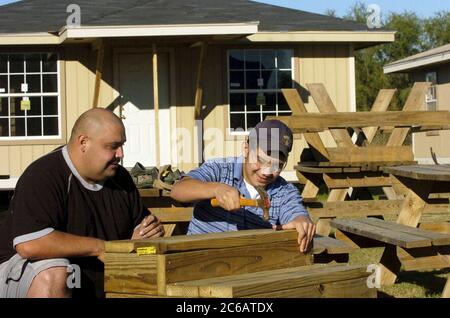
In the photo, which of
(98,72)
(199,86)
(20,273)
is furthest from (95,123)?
(199,86)

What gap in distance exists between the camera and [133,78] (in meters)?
16.7

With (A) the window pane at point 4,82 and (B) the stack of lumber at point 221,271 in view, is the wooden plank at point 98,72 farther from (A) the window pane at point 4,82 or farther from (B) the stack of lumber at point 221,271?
(B) the stack of lumber at point 221,271

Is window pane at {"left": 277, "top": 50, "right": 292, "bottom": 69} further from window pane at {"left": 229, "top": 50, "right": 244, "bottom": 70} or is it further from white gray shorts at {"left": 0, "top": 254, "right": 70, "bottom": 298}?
white gray shorts at {"left": 0, "top": 254, "right": 70, "bottom": 298}

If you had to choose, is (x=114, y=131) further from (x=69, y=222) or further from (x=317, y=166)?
(x=317, y=166)

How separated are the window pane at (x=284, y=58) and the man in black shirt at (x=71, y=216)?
12982 mm

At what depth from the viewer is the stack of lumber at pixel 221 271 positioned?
10.4 feet

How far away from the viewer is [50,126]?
16.5 m

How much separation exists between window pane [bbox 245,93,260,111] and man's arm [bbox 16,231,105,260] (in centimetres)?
1324

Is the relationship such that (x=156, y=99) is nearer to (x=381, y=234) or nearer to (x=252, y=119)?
(x=252, y=119)

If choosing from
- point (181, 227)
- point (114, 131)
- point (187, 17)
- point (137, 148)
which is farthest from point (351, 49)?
point (114, 131)

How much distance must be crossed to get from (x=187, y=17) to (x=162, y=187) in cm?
777

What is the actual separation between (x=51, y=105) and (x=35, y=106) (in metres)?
0.30

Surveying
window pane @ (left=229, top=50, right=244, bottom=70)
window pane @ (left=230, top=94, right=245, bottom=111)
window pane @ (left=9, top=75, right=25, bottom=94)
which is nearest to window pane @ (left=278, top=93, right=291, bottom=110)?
window pane @ (left=230, top=94, right=245, bottom=111)

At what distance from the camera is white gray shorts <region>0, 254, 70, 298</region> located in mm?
3749
